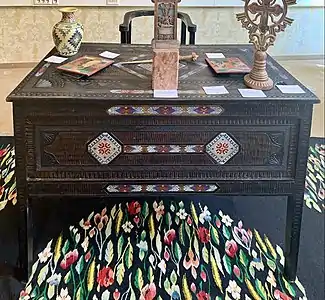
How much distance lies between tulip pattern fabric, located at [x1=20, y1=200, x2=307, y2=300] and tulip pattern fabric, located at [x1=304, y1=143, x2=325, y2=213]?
→ 0.49 meters

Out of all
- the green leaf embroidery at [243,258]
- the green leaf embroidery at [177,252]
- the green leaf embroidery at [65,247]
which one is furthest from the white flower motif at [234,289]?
the green leaf embroidery at [65,247]

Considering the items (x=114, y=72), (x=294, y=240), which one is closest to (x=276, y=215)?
(x=294, y=240)

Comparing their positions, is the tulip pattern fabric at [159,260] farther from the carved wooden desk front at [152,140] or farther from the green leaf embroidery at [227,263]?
the carved wooden desk front at [152,140]

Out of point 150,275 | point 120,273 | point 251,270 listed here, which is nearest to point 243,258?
point 251,270

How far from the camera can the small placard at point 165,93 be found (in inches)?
70.7

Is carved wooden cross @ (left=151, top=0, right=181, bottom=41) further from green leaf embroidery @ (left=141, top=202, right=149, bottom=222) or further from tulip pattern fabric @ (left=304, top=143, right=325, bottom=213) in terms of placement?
tulip pattern fabric @ (left=304, top=143, right=325, bottom=213)

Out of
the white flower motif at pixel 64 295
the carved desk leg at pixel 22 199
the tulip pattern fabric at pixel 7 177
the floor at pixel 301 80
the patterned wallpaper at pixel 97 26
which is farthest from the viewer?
the patterned wallpaper at pixel 97 26

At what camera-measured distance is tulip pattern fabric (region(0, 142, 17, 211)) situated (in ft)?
8.46

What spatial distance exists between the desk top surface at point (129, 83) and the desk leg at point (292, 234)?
0.42m

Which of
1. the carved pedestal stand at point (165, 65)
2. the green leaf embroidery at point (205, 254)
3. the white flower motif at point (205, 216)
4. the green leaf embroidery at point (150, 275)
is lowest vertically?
the green leaf embroidery at point (150, 275)

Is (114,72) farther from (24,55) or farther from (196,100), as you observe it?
(24,55)

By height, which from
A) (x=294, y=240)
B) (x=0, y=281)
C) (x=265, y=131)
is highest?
(x=265, y=131)

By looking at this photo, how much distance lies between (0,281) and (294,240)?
3.83 ft

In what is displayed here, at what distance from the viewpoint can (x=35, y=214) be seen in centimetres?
240
